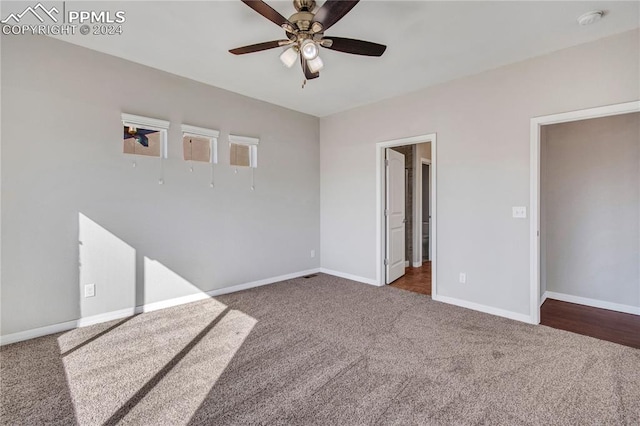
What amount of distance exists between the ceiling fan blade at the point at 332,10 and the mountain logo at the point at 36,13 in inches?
89.0

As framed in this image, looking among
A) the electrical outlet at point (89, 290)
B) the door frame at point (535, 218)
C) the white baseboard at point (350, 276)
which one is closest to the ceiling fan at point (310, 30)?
the door frame at point (535, 218)

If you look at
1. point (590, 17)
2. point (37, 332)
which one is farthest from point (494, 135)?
point (37, 332)

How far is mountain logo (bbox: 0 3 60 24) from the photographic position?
2.39 m

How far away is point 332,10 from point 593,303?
438cm

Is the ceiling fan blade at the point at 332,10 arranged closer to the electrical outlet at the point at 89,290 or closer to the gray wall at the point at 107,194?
the gray wall at the point at 107,194

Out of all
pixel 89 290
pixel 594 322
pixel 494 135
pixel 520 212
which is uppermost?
pixel 494 135

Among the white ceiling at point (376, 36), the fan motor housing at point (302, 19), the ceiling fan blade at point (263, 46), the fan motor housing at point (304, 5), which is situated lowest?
the ceiling fan blade at point (263, 46)

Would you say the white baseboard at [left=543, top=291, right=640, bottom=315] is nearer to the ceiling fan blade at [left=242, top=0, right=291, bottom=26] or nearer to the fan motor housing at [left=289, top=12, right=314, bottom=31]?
the fan motor housing at [left=289, top=12, right=314, bottom=31]

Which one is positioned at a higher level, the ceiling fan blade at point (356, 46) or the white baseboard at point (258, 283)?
the ceiling fan blade at point (356, 46)

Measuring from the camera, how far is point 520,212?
3113 mm

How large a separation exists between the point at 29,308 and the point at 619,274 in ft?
20.2

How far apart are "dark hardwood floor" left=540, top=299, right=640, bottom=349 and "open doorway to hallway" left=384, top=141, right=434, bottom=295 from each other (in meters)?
1.37

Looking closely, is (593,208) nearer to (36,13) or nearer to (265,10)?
(265,10)

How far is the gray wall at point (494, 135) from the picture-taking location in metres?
2.73
